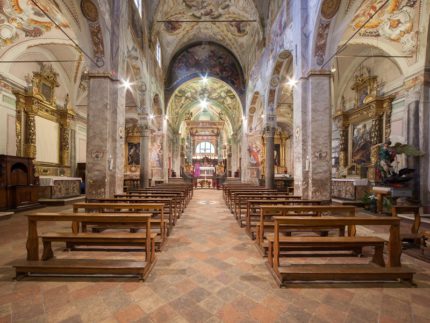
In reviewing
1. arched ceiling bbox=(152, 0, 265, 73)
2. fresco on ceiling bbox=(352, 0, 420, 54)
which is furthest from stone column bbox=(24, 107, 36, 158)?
fresco on ceiling bbox=(352, 0, 420, 54)

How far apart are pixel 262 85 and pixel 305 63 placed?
6.06 m

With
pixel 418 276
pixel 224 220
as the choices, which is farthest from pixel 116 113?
pixel 418 276

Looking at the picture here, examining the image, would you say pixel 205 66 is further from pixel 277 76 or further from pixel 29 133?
pixel 29 133

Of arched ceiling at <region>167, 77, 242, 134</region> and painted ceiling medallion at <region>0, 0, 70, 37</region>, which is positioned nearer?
painted ceiling medallion at <region>0, 0, 70, 37</region>

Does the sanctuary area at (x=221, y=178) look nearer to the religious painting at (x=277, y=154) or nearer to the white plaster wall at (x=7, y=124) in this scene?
the white plaster wall at (x=7, y=124)

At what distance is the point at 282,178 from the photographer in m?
14.5

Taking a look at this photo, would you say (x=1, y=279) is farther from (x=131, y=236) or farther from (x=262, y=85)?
(x=262, y=85)

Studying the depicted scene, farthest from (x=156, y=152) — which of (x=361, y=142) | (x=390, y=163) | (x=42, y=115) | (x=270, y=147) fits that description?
(x=390, y=163)

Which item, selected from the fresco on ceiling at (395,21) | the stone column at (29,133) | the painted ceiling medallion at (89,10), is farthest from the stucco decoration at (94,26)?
the fresco on ceiling at (395,21)

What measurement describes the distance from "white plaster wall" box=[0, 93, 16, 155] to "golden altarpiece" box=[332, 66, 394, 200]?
1431cm

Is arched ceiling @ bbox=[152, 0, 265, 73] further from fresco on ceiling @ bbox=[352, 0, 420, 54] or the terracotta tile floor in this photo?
the terracotta tile floor

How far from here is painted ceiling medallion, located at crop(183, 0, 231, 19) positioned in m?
14.2

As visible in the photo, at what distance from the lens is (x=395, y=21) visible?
8.20 m

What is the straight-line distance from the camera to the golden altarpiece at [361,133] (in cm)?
964
